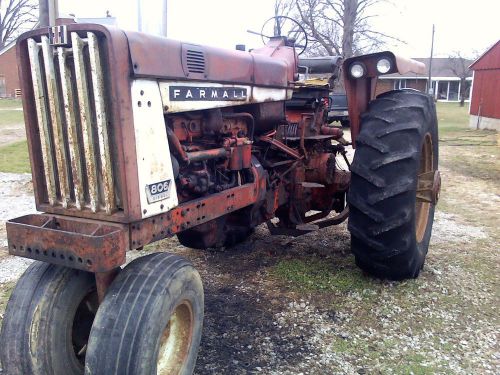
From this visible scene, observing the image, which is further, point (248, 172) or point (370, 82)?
point (370, 82)

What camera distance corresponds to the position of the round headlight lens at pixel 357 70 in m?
4.19

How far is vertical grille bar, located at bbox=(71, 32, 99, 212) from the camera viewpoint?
231 centimetres

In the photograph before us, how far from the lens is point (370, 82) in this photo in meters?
4.29

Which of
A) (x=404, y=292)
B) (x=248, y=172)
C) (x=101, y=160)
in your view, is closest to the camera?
(x=101, y=160)

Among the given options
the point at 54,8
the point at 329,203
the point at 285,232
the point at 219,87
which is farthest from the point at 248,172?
the point at 54,8

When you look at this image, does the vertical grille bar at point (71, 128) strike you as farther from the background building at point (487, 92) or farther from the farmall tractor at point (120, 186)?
the background building at point (487, 92)

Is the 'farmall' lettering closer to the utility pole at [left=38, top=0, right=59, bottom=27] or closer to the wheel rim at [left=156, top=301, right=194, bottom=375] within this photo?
the wheel rim at [left=156, top=301, right=194, bottom=375]

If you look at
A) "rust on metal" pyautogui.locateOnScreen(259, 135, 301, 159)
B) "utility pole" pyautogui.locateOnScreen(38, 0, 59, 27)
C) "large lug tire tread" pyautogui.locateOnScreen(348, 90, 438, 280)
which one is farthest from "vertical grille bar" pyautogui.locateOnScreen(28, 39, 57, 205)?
"utility pole" pyautogui.locateOnScreen(38, 0, 59, 27)

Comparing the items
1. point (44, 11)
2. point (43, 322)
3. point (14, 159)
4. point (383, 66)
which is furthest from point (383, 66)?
point (14, 159)

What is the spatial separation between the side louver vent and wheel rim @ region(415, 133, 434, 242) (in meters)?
2.28

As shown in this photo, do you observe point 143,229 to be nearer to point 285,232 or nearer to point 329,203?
point 285,232

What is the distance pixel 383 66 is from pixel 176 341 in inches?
106

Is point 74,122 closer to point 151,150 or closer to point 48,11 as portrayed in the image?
point 151,150

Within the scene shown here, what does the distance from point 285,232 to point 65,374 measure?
252cm
